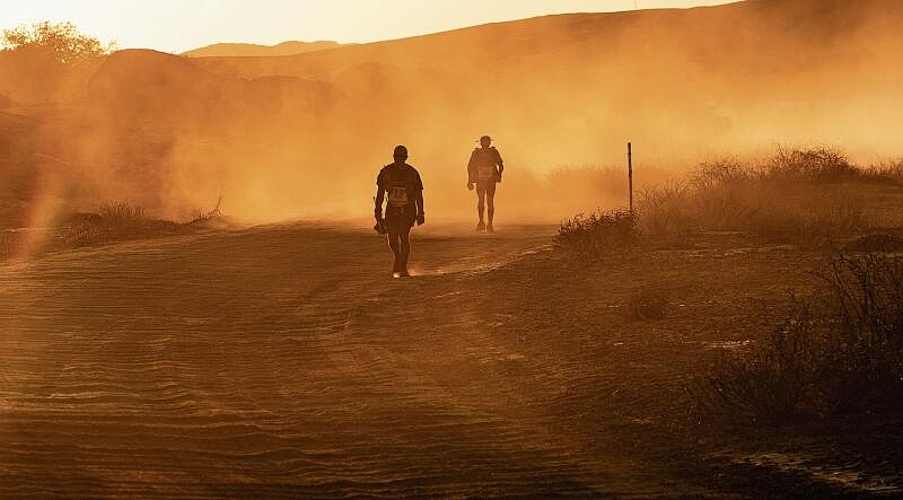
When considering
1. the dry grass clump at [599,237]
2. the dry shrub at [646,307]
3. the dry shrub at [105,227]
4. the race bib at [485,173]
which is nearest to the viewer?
the dry shrub at [646,307]

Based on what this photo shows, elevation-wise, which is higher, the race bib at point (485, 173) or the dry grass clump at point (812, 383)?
the race bib at point (485, 173)

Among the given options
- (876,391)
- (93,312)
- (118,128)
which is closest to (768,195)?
(93,312)

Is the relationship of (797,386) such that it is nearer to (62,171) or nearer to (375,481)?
(375,481)

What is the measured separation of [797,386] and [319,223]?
19887 millimetres

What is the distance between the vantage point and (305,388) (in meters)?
9.97

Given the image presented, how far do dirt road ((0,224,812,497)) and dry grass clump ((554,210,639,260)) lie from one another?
2.64 ft

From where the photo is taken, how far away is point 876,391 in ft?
28.3

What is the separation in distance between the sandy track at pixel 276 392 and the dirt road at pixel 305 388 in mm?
24

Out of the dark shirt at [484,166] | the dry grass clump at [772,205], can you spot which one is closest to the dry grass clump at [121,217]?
the dark shirt at [484,166]

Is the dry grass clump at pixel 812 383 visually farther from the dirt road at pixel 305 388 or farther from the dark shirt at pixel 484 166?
the dark shirt at pixel 484 166

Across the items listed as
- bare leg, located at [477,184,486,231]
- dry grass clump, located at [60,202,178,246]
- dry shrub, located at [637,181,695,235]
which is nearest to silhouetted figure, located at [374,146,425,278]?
dry shrub, located at [637,181,695,235]

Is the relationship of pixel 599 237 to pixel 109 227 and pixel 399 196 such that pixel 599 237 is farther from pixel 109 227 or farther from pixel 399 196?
pixel 109 227

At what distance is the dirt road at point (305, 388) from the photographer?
734 cm

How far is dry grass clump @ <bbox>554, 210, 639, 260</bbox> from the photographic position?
1781 cm
